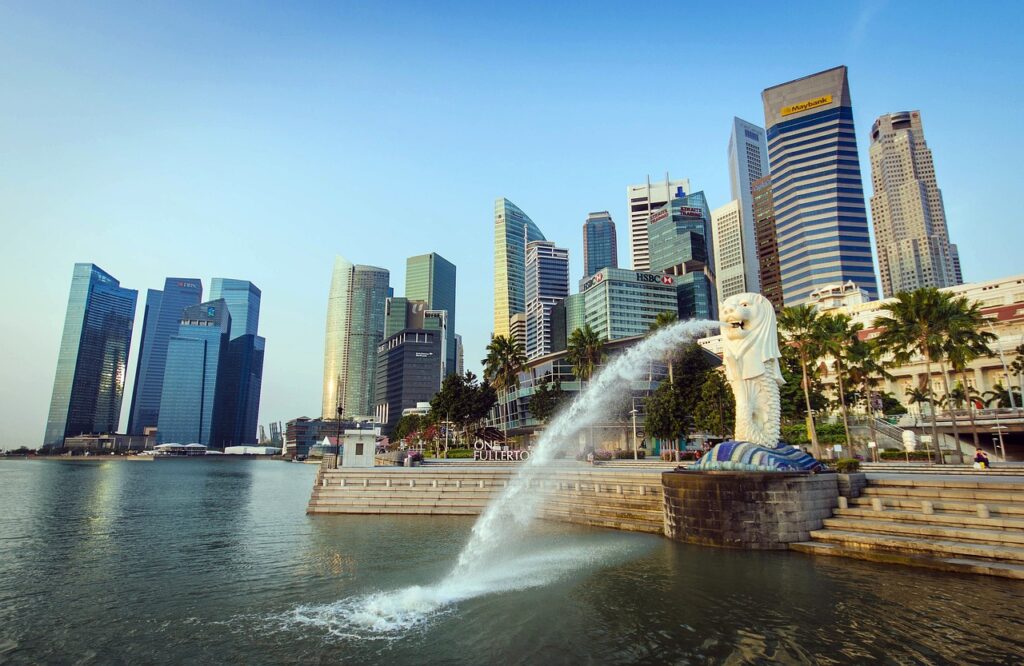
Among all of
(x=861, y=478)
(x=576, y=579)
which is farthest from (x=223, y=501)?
(x=861, y=478)

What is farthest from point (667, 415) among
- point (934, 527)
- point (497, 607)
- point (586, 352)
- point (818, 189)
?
point (818, 189)

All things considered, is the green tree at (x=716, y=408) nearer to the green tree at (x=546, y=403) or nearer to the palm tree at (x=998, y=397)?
the green tree at (x=546, y=403)

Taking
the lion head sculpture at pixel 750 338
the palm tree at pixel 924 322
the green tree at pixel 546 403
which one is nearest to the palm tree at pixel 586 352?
the green tree at pixel 546 403

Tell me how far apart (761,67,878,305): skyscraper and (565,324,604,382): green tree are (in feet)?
384

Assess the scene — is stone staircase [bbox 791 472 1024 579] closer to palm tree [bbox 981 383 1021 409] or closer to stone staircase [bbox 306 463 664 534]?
stone staircase [bbox 306 463 664 534]

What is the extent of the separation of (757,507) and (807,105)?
7617 inches

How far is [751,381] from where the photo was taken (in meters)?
24.4

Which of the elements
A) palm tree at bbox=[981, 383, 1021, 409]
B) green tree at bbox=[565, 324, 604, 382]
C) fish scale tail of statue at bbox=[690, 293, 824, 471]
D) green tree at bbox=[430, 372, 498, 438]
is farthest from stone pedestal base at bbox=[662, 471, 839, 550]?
palm tree at bbox=[981, 383, 1021, 409]

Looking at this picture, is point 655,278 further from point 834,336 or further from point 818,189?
point 834,336

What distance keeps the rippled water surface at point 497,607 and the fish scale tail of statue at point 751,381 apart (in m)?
4.38

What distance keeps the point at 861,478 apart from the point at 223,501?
5266cm

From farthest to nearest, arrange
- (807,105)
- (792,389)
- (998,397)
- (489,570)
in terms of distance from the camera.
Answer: (807,105), (998,397), (792,389), (489,570)

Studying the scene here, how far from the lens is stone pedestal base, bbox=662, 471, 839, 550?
20.5 metres

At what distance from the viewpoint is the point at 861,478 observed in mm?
22594
